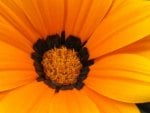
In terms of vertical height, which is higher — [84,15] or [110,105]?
[84,15]

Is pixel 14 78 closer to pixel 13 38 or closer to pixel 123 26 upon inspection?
pixel 13 38

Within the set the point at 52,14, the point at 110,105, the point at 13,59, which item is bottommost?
the point at 110,105

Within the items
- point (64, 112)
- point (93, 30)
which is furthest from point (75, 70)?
point (64, 112)

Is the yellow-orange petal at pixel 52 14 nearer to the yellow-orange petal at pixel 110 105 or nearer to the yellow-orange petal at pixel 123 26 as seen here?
the yellow-orange petal at pixel 123 26

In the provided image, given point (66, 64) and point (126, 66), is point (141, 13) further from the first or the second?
point (66, 64)

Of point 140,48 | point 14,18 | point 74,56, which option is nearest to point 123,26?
point 140,48

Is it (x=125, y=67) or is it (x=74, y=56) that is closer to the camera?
(x=125, y=67)
